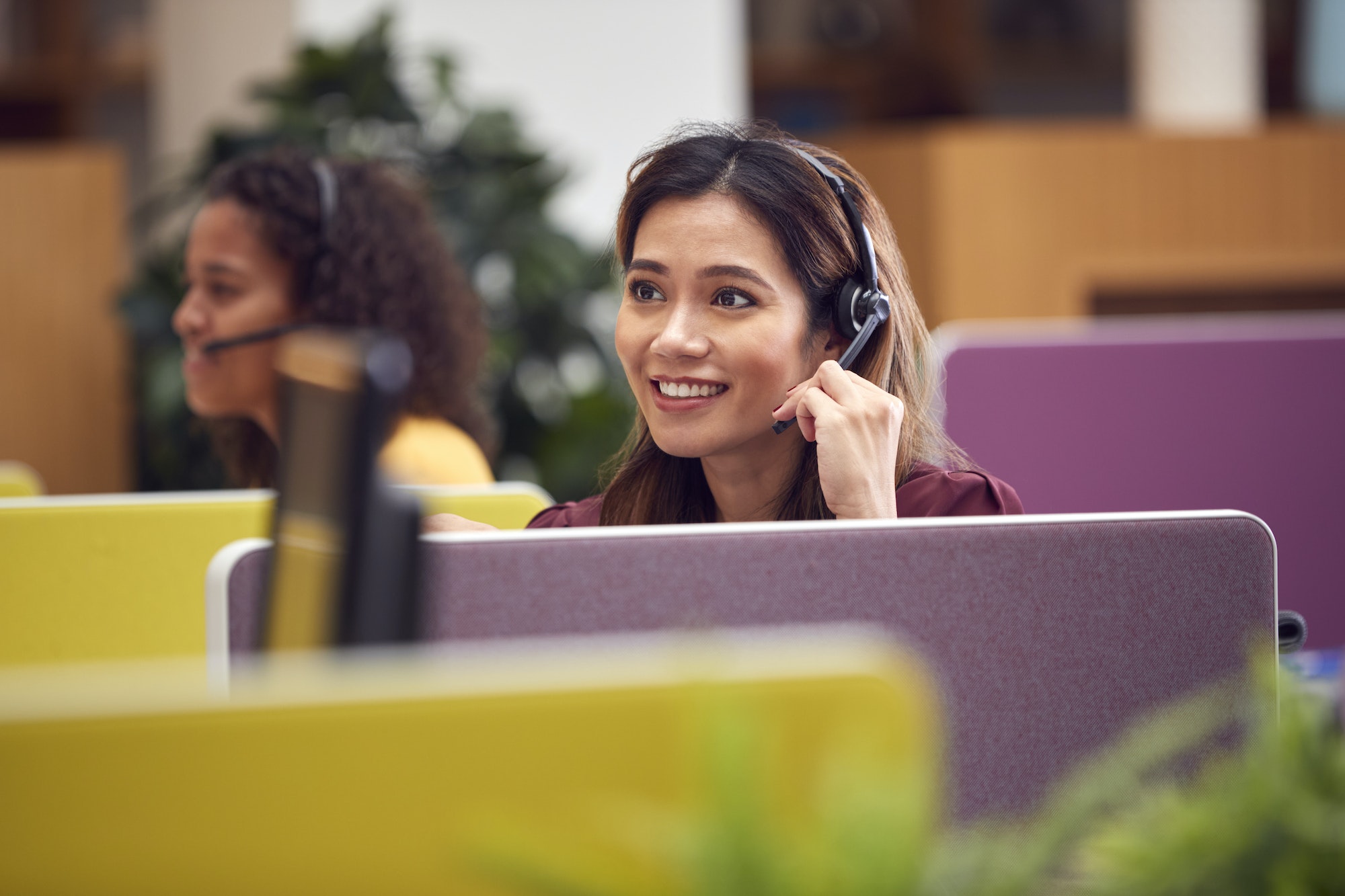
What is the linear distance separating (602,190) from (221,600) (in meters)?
3.09

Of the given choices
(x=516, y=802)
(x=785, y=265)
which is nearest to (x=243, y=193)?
(x=785, y=265)

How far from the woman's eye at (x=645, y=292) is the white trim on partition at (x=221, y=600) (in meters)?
0.67

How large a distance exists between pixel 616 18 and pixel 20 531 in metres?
2.82

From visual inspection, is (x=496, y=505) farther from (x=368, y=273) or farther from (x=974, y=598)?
(x=368, y=273)

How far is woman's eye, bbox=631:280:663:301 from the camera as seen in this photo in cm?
146

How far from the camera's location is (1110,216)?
3.90 m

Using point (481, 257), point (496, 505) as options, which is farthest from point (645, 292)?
point (481, 257)

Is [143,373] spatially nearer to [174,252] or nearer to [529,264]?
[174,252]

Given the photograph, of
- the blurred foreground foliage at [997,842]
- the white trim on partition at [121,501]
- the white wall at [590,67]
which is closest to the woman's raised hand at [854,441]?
the white trim on partition at [121,501]

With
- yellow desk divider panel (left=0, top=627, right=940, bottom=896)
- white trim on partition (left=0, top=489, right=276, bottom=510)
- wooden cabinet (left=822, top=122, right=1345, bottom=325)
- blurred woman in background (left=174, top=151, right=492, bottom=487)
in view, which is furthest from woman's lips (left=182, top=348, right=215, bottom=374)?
wooden cabinet (left=822, top=122, right=1345, bottom=325)

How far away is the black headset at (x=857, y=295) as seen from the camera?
1.41 meters

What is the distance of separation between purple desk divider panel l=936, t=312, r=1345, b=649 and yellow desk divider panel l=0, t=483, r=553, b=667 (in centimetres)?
105

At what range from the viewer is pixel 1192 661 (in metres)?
0.98

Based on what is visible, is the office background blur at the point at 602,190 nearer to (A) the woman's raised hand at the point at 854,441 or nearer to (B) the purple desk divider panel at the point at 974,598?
(A) the woman's raised hand at the point at 854,441
